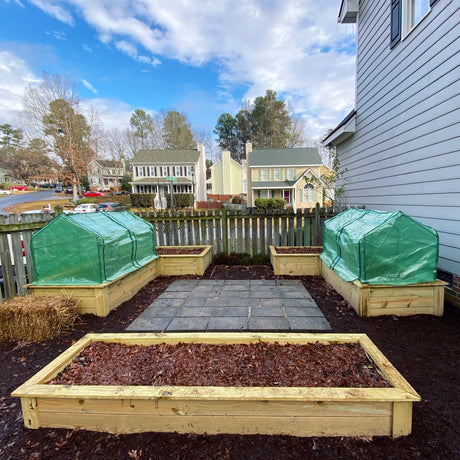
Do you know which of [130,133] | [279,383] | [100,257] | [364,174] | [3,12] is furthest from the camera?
[130,133]

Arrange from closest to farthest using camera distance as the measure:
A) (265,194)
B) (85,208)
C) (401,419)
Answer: (401,419), (85,208), (265,194)

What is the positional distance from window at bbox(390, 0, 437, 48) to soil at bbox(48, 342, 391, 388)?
17.5ft

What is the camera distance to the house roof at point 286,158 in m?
25.2

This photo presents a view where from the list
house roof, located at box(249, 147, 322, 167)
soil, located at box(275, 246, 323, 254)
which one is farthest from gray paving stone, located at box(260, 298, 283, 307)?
house roof, located at box(249, 147, 322, 167)

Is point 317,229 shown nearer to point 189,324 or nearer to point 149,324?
point 189,324

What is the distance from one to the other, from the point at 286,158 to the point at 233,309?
24.3m

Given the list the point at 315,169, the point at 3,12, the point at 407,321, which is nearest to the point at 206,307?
the point at 407,321

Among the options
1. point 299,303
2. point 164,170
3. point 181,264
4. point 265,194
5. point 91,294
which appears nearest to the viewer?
point 91,294

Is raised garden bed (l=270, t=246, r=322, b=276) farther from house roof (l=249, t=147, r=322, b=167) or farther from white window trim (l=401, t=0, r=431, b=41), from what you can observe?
house roof (l=249, t=147, r=322, b=167)

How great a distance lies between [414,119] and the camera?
432 cm

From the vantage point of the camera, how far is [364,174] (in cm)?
639

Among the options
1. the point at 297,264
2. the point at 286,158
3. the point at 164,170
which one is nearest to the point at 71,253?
the point at 297,264

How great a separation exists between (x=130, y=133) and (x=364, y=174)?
40.5 metres

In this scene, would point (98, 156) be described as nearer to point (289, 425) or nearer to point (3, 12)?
point (3, 12)
